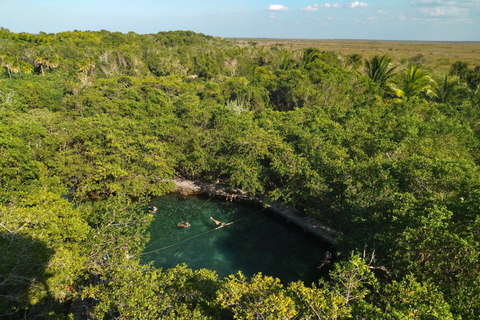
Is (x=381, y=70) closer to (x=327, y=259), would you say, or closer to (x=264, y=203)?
(x=264, y=203)

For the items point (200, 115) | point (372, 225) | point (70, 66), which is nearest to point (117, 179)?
point (200, 115)

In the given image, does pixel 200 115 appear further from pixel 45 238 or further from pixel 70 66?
pixel 70 66

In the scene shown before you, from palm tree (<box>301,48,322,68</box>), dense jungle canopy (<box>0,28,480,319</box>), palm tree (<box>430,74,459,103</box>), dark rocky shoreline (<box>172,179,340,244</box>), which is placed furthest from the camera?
palm tree (<box>301,48,322,68</box>)

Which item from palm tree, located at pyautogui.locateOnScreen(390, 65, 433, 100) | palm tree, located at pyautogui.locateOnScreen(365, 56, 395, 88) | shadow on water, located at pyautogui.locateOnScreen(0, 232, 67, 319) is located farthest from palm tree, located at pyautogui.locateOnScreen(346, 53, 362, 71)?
shadow on water, located at pyautogui.locateOnScreen(0, 232, 67, 319)

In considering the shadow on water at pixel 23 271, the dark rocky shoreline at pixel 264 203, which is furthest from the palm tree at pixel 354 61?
the shadow on water at pixel 23 271

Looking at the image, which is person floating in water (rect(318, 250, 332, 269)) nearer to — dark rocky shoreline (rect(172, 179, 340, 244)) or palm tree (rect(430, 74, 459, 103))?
dark rocky shoreline (rect(172, 179, 340, 244))

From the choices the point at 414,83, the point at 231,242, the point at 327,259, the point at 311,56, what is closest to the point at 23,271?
the point at 231,242

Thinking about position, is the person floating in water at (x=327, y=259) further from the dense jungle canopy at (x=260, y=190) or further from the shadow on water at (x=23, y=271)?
the shadow on water at (x=23, y=271)
